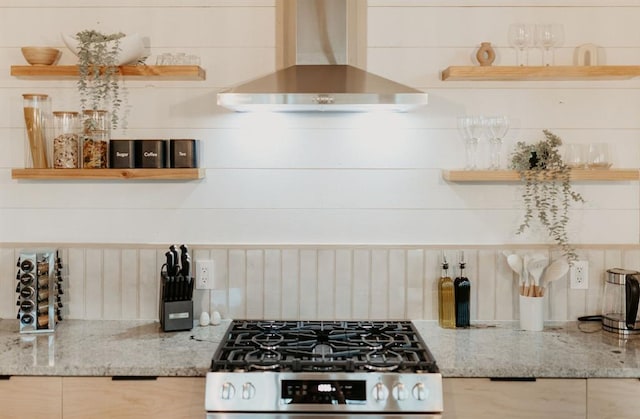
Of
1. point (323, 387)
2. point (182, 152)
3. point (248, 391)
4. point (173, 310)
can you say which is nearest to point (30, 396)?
point (173, 310)

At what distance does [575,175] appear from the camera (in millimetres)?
2867

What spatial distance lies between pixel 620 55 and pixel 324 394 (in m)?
1.94

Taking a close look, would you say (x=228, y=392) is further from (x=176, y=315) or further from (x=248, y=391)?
(x=176, y=315)

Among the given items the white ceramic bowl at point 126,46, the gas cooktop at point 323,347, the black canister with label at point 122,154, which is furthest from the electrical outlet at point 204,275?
the white ceramic bowl at point 126,46

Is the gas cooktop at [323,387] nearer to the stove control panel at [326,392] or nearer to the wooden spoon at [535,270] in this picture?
the stove control panel at [326,392]

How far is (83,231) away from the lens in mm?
3049

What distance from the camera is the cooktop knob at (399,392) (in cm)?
222

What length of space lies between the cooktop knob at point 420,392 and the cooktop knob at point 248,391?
509 millimetres

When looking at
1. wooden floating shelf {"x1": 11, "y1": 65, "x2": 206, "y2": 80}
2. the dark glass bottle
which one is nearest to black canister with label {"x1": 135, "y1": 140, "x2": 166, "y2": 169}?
wooden floating shelf {"x1": 11, "y1": 65, "x2": 206, "y2": 80}

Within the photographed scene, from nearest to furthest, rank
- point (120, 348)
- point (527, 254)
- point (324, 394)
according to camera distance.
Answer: point (324, 394) < point (120, 348) < point (527, 254)

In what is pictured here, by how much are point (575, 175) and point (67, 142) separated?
2.09 metres

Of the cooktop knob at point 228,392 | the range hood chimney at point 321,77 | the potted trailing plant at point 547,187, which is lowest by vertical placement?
the cooktop knob at point 228,392

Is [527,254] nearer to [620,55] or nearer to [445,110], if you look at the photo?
[445,110]

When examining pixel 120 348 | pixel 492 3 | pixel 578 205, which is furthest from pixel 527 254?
pixel 120 348
